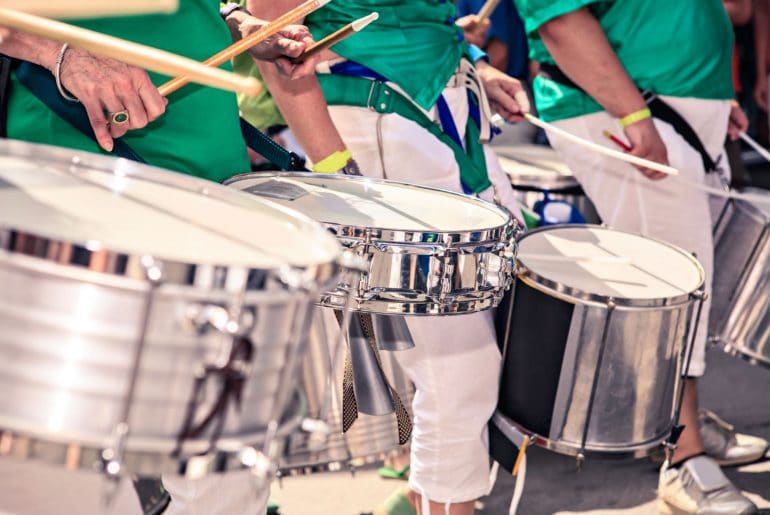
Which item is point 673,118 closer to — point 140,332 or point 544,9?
point 544,9

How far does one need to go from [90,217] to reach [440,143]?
1252mm

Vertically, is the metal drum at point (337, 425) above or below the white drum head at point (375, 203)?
below

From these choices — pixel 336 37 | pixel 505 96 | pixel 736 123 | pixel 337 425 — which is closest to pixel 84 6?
pixel 336 37

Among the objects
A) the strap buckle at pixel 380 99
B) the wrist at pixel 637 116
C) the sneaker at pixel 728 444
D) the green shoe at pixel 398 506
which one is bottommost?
the green shoe at pixel 398 506

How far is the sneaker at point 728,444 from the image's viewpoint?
3273 millimetres

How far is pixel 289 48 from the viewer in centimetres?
204

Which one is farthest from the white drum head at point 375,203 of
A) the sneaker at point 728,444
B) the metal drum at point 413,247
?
the sneaker at point 728,444

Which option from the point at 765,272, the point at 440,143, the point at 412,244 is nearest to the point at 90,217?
the point at 412,244

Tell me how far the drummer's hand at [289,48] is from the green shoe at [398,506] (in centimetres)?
109

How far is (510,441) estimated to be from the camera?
2590 mm

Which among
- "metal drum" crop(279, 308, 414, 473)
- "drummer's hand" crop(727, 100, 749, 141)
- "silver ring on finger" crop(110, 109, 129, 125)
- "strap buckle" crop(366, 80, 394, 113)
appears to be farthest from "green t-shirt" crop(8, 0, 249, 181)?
"drummer's hand" crop(727, 100, 749, 141)

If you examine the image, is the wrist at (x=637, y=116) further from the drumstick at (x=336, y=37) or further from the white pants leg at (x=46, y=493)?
the white pants leg at (x=46, y=493)

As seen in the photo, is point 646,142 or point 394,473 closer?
point 646,142

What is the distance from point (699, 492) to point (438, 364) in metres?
1.00
